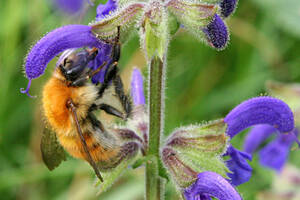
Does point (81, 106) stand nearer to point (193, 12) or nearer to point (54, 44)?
point (54, 44)

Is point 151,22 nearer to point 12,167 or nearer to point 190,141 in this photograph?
point 190,141

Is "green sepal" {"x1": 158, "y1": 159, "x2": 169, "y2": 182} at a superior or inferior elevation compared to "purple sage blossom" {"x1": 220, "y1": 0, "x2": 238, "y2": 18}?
inferior

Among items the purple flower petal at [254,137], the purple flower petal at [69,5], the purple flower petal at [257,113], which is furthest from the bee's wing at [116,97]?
the purple flower petal at [69,5]

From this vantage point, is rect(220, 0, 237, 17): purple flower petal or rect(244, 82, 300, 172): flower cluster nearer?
rect(220, 0, 237, 17): purple flower petal

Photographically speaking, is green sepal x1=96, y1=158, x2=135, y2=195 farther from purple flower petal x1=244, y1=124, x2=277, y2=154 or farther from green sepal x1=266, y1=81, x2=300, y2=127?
green sepal x1=266, y1=81, x2=300, y2=127

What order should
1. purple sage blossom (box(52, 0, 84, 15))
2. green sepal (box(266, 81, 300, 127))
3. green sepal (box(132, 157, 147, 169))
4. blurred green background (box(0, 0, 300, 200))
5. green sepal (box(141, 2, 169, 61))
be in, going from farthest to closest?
purple sage blossom (box(52, 0, 84, 15)), blurred green background (box(0, 0, 300, 200)), green sepal (box(266, 81, 300, 127)), green sepal (box(132, 157, 147, 169)), green sepal (box(141, 2, 169, 61))

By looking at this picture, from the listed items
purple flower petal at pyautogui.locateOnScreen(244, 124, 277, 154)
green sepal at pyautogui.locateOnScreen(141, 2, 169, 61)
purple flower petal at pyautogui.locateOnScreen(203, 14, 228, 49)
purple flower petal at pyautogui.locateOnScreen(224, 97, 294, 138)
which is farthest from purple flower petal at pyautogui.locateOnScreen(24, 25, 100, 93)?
purple flower petal at pyautogui.locateOnScreen(244, 124, 277, 154)

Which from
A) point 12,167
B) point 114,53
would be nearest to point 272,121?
point 114,53
